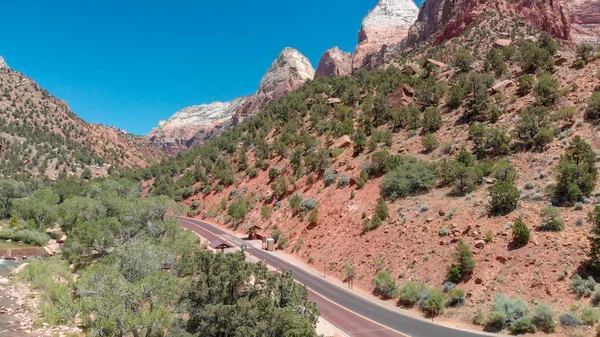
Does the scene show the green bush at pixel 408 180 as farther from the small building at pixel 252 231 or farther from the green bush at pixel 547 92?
the small building at pixel 252 231

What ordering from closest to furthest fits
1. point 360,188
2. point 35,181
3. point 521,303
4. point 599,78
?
point 521,303 → point 599,78 → point 360,188 → point 35,181

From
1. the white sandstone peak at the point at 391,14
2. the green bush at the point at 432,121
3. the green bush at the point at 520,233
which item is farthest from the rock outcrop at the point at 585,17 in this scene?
the green bush at the point at 520,233

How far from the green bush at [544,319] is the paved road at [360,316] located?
8.08ft

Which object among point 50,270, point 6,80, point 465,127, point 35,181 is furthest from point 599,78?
point 6,80

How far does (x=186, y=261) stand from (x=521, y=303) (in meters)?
18.2

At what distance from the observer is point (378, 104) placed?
4991 centimetres

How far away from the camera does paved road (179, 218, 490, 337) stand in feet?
61.9

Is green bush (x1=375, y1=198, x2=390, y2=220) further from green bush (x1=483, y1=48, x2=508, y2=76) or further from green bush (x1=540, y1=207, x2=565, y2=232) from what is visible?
green bush (x1=483, y1=48, x2=508, y2=76)

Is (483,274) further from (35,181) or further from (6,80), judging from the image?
(6,80)

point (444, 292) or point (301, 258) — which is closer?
point (444, 292)

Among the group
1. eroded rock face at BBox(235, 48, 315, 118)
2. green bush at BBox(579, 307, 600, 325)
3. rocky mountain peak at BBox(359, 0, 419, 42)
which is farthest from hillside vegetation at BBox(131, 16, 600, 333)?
rocky mountain peak at BBox(359, 0, 419, 42)

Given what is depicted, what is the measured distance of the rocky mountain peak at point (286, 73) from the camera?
393 ft

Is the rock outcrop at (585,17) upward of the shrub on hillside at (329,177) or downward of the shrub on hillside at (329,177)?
upward

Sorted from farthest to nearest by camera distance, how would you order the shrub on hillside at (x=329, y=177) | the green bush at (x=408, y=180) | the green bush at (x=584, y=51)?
1. the shrub on hillside at (x=329, y=177)
2. the green bush at (x=584, y=51)
3. the green bush at (x=408, y=180)
